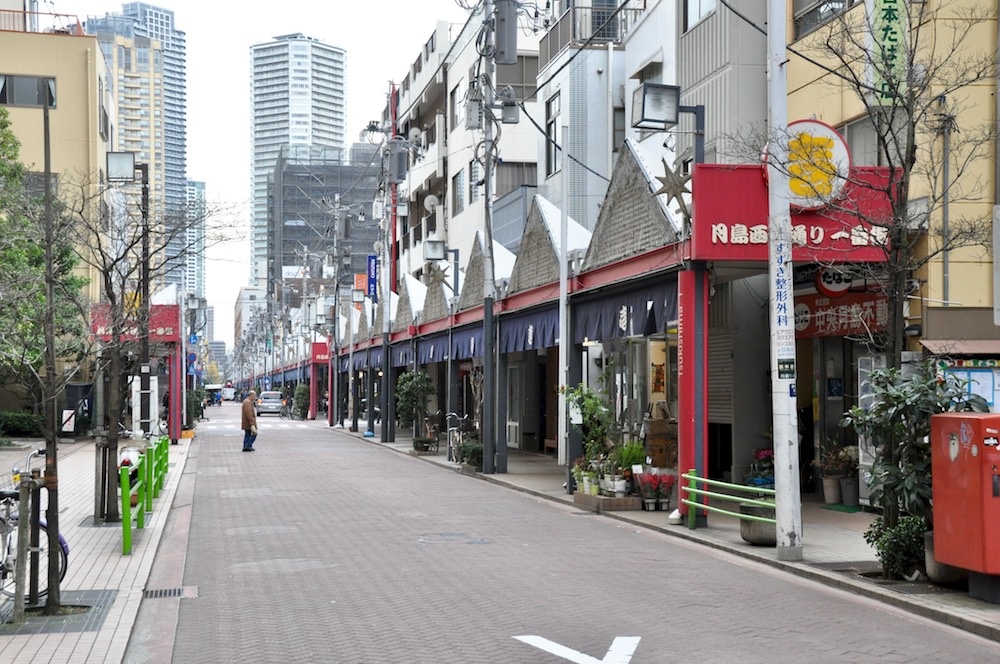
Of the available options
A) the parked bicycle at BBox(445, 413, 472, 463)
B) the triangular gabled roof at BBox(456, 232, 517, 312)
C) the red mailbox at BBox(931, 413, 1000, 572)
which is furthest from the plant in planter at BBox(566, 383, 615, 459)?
the parked bicycle at BBox(445, 413, 472, 463)

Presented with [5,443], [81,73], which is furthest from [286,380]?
[5,443]

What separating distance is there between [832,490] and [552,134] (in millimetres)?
18314

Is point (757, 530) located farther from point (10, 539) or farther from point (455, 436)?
point (455, 436)

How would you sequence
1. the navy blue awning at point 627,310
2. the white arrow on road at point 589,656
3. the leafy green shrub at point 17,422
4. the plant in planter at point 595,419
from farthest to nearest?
the leafy green shrub at point 17,422 < the plant in planter at point 595,419 < the navy blue awning at point 627,310 < the white arrow on road at point 589,656

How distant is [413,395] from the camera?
38.5m

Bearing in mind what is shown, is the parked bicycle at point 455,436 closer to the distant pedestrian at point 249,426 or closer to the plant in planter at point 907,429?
the distant pedestrian at point 249,426

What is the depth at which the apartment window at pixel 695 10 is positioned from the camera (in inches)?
917

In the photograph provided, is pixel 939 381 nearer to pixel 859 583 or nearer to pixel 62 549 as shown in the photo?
pixel 859 583

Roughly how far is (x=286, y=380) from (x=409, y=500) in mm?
76252

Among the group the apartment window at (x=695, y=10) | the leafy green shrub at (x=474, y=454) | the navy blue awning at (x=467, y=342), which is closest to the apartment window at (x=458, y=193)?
the navy blue awning at (x=467, y=342)

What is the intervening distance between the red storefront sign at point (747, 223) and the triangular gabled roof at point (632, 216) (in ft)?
3.79

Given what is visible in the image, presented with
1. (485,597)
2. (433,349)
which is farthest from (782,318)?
(433,349)

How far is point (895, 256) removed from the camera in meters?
12.1

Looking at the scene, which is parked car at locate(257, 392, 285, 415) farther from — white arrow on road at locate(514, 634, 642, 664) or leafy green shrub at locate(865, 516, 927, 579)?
white arrow on road at locate(514, 634, 642, 664)
